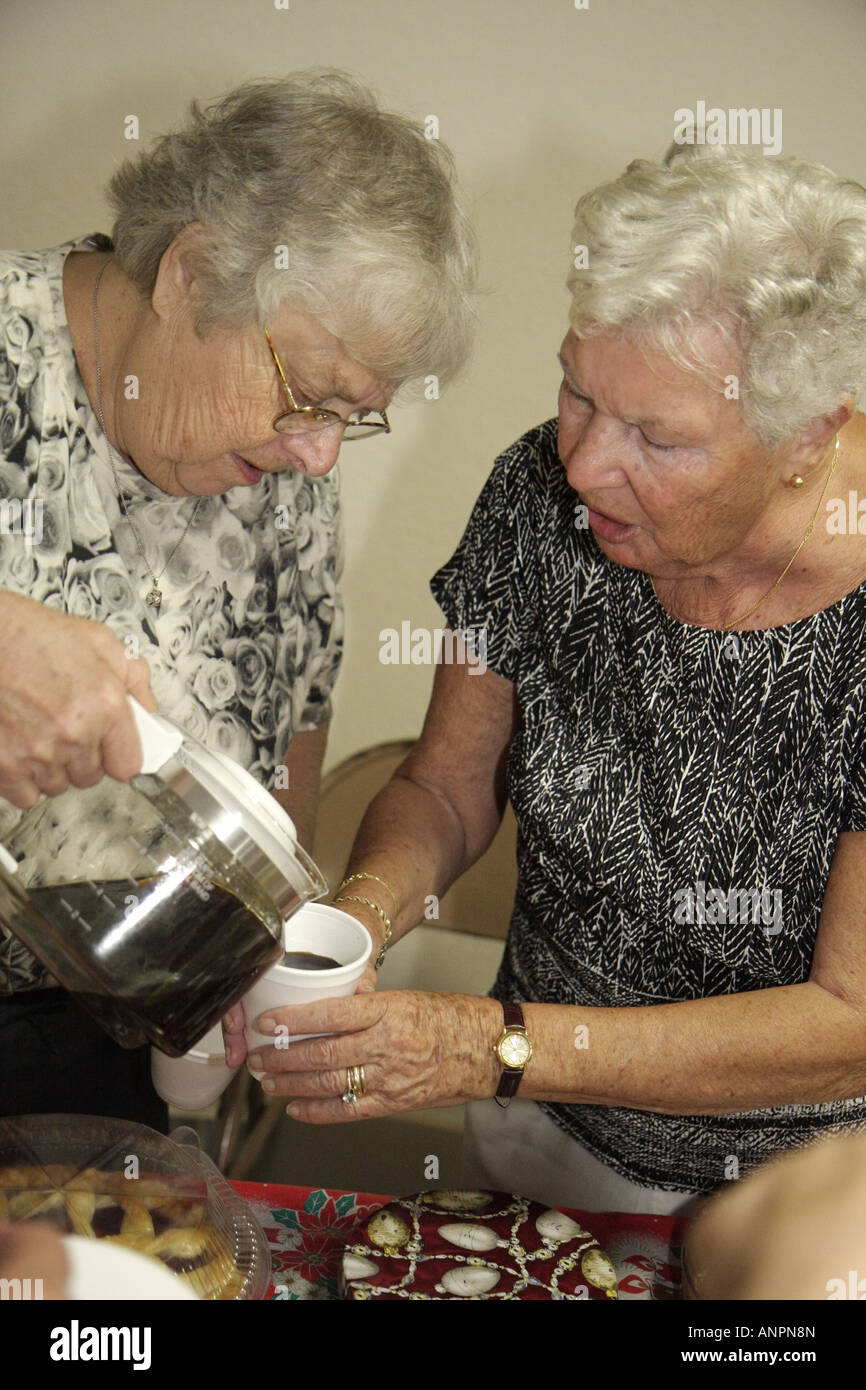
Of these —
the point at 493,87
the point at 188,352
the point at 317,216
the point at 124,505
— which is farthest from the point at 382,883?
the point at 493,87

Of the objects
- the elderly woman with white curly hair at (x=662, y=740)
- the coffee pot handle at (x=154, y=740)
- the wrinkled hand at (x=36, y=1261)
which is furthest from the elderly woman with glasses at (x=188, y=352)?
the wrinkled hand at (x=36, y=1261)

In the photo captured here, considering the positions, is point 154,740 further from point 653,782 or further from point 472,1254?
point 653,782

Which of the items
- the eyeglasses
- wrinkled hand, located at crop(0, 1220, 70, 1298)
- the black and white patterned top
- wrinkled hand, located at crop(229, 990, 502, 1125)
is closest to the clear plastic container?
wrinkled hand, located at crop(229, 990, 502, 1125)

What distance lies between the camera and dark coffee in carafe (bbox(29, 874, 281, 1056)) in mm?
849

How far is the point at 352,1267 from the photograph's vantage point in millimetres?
980

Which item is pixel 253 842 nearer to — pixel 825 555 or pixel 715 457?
pixel 715 457

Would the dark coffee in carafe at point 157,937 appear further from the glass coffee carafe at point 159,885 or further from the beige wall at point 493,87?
the beige wall at point 493,87

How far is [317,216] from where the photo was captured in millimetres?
1249

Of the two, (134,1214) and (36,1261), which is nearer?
(36,1261)

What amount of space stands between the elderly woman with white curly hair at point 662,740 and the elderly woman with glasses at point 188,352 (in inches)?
8.2

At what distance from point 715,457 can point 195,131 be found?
26.8 inches

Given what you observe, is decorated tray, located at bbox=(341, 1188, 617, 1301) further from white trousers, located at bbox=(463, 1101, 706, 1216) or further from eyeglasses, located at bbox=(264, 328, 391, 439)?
eyeglasses, located at bbox=(264, 328, 391, 439)

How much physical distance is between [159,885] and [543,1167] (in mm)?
898

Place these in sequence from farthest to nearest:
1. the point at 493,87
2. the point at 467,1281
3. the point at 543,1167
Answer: the point at 493,87 → the point at 543,1167 → the point at 467,1281
